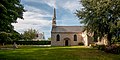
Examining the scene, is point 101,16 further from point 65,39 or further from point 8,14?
point 65,39

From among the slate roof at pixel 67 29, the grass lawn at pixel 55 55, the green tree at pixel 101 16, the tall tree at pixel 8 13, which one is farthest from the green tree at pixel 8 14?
the slate roof at pixel 67 29

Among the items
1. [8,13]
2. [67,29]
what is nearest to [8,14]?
[8,13]

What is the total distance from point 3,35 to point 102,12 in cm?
2135

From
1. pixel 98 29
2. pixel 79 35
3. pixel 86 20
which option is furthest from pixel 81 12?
Result: pixel 79 35

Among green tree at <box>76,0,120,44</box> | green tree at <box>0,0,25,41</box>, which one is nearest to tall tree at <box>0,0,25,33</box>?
green tree at <box>0,0,25,41</box>

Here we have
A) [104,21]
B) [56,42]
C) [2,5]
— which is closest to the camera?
[2,5]

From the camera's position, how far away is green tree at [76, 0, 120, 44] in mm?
34219

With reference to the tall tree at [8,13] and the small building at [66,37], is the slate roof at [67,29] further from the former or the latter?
the tall tree at [8,13]

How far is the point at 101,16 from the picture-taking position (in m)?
35.7

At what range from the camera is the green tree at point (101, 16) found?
112ft

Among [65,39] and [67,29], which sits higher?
[67,29]

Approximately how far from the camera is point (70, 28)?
239ft

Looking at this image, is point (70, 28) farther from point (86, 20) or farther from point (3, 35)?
point (3, 35)

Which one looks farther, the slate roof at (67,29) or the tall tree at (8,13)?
the slate roof at (67,29)
